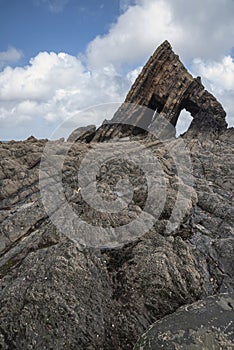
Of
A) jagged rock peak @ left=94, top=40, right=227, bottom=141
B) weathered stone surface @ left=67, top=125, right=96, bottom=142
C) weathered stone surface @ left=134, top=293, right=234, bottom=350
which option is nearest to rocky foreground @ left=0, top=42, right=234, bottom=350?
weathered stone surface @ left=134, top=293, right=234, bottom=350

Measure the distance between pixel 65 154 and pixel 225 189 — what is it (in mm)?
20571

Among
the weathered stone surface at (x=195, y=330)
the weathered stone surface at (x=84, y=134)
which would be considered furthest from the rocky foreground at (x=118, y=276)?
the weathered stone surface at (x=84, y=134)

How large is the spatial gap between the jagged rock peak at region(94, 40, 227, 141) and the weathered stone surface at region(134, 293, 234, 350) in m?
57.5

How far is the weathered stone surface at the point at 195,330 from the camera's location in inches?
460

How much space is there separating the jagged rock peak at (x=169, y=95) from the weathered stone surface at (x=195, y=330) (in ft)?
189

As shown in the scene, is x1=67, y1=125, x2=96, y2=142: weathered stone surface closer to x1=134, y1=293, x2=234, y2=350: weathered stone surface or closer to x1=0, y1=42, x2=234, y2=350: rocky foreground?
x1=0, y1=42, x2=234, y2=350: rocky foreground

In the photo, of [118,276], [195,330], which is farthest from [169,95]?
[195,330]

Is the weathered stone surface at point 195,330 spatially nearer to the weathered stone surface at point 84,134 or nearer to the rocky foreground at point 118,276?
the rocky foreground at point 118,276

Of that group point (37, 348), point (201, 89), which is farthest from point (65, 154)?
point (201, 89)

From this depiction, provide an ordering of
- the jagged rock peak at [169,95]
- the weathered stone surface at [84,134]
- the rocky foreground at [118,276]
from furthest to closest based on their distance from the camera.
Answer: the weathered stone surface at [84,134], the jagged rock peak at [169,95], the rocky foreground at [118,276]

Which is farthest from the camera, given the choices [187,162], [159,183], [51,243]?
[187,162]

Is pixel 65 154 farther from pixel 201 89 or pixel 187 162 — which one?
pixel 201 89

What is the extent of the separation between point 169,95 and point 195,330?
6337cm

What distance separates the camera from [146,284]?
16.1m
